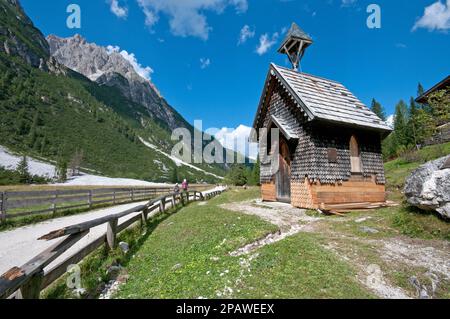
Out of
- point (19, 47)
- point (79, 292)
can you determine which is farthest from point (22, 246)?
point (19, 47)

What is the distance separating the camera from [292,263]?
526 cm

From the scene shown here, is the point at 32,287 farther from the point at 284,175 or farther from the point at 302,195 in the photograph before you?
the point at 284,175

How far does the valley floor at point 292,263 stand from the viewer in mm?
4297

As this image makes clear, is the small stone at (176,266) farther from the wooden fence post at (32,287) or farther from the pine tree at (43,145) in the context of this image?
the pine tree at (43,145)

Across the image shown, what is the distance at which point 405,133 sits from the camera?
2205 inches

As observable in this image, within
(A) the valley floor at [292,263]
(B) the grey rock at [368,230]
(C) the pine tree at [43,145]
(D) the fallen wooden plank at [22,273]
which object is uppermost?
(C) the pine tree at [43,145]

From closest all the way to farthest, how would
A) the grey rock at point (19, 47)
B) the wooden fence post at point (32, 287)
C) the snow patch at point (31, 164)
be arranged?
the wooden fence post at point (32, 287)
the snow patch at point (31, 164)
the grey rock at point (19, 47)

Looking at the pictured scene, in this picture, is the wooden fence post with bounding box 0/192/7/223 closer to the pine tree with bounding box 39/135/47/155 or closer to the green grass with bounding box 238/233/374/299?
the green grass with bounding box 238/233/374/299

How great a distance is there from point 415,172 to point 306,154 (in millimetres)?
5624

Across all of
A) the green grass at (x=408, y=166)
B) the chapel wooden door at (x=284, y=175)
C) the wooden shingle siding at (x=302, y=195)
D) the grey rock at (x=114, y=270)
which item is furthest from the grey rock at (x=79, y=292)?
the green grass at (x=408, y=166)

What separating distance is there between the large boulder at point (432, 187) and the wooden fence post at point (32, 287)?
1001 centimetres

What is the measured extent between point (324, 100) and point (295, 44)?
7341 millimetres
